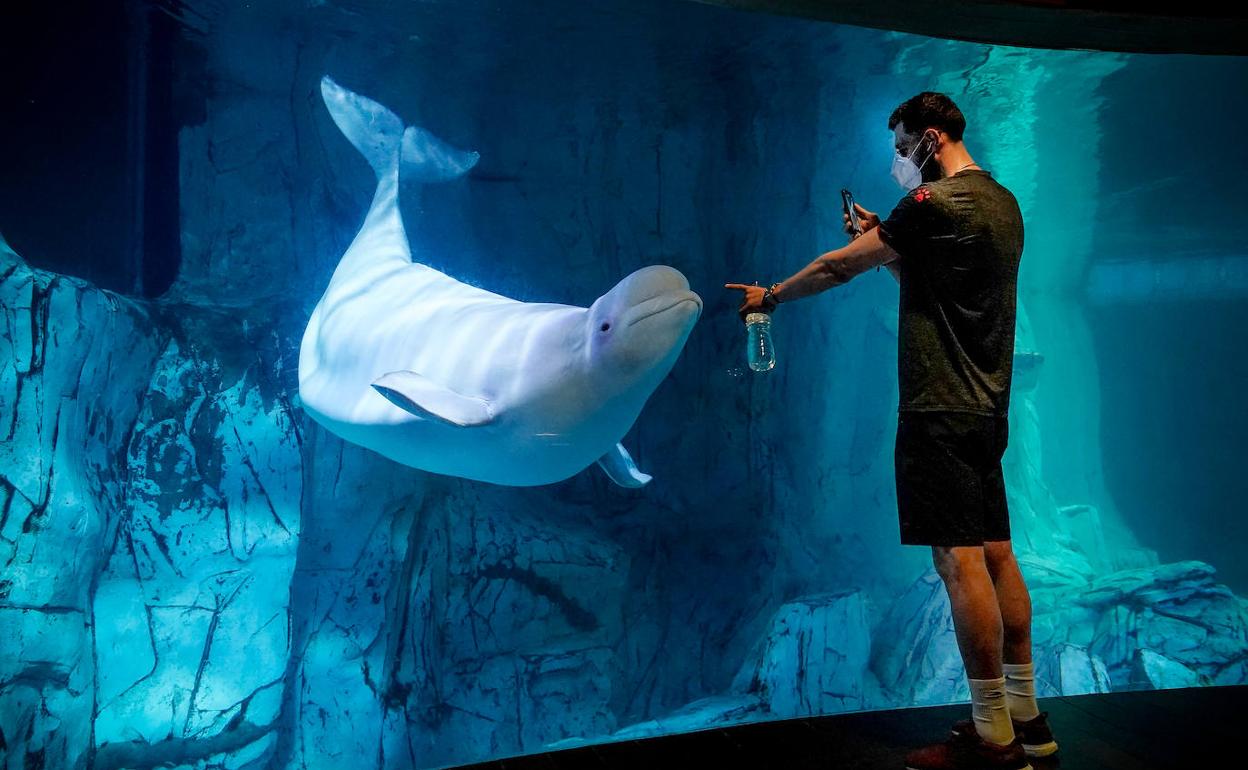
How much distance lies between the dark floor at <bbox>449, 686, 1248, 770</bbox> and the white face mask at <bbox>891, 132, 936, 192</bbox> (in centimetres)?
255

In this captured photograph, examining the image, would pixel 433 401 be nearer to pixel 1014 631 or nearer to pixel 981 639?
pixel 981 639

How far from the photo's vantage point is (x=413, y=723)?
21.9 ft

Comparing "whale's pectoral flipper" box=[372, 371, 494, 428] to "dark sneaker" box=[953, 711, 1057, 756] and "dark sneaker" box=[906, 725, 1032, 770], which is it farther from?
"dark sneaker" box=[953, 711, 1057, 756]

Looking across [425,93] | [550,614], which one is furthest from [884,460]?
[425,93]

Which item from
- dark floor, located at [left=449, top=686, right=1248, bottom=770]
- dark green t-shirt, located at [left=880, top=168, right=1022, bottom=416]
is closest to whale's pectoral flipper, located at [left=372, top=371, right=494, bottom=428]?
dark floor, located at [left=449, top=686, right=1248, bottom=770]

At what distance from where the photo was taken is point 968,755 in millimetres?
3064

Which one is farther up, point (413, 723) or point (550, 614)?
point (550, 614)

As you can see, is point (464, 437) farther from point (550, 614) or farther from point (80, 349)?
point (80, 349)

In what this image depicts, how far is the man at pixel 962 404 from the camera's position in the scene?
306 centimetres

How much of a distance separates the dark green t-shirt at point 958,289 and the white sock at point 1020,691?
3.81 ft

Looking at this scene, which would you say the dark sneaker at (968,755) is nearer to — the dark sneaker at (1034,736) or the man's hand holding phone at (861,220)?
the dark sneaker at (1034,736)

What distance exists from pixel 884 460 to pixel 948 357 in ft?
24.3

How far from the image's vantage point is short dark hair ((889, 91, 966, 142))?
3.39 metres

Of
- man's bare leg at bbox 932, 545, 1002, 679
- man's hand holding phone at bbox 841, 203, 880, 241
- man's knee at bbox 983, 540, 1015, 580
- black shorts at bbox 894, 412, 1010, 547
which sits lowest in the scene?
man's bare leg at bbox 932, 545, 1002, 679
